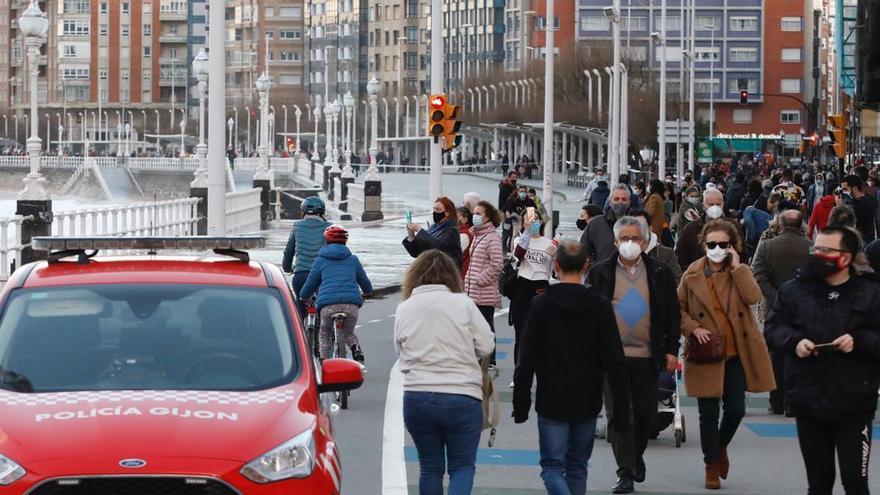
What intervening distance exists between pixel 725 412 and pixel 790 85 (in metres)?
147

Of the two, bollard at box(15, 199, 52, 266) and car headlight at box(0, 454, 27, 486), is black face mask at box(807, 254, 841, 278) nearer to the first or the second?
car headlight at box(0, 454, 27, 486)

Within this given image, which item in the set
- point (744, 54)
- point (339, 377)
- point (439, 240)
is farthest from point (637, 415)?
point (744, 54)

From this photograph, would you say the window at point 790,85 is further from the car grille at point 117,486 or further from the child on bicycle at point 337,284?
the car grille at point 117,486

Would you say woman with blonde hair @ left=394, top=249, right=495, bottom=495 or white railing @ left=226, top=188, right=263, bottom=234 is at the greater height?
woman with blonde hair @ left=394, top=249, right=495, bottom=495

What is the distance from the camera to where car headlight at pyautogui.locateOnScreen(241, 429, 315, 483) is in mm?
7711

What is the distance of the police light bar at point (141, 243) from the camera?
370 inches

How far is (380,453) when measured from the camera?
13.0 m

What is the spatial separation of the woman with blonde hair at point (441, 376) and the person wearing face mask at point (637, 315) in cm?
201

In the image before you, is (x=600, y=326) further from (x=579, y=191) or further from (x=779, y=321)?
(x=579, y=191)

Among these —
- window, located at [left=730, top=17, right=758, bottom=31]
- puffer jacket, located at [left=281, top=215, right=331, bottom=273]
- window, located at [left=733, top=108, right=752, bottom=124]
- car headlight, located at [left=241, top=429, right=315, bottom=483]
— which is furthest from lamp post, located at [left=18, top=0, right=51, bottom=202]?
window, located at [left=730, top=17, right=758, bottom=31]

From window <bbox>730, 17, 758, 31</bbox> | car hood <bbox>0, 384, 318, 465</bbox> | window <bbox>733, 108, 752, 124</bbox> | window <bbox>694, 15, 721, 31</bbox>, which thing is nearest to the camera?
car hood <bbox>0, 384, 318, 465</bbox>

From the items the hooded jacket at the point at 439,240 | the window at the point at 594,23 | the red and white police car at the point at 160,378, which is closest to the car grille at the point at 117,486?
the red and white police car at the point at 160,378

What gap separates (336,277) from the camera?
51.3 ft

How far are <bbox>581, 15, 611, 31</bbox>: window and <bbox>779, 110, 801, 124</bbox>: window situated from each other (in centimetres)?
1528
